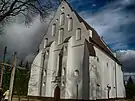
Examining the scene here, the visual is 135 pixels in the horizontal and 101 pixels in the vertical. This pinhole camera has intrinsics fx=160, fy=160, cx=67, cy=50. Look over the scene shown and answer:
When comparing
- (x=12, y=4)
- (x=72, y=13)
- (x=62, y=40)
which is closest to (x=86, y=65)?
(x=62, y=40)

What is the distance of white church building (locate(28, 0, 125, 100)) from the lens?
23.3 meters

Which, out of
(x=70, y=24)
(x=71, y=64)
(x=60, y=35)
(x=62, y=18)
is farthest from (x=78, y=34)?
(x=62, y=18)

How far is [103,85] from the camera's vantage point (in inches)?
1095

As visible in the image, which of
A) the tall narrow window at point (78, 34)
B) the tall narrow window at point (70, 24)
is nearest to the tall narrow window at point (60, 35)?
the tall narrow window at point (70, 24)

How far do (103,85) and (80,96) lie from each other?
6.60 meters

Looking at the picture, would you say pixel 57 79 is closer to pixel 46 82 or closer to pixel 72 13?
pixel 46 82

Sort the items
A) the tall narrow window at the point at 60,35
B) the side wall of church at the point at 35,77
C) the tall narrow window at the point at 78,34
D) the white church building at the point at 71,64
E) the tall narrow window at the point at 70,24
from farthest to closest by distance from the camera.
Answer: the tall narrow window at the point at 60,35, the tall narrow window at the point at 70,24, the side wall of church at the point at 35,77, the tall narrow window at the point at 78,34, the white church building at the point at 71,64

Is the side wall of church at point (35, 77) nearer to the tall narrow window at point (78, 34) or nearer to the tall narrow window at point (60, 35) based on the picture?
the tall narrow window at point (60, 35)

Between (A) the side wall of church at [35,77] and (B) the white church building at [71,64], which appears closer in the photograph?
(B) the white church building at [71,64]

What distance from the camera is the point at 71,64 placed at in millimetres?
25219

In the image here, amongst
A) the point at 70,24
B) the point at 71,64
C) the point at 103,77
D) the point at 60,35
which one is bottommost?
the point at 103,77

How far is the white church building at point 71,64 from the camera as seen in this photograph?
76.4ft

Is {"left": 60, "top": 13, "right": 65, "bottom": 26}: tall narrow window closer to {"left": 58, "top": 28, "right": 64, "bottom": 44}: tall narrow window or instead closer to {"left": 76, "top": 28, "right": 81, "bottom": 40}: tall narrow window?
{"left": 58, "top": 28, "right": 64, "bottom": 44}: tall narrow window

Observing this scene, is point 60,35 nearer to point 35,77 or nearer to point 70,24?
point 70,24
